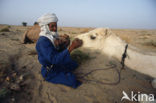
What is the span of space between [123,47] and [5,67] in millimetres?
2810

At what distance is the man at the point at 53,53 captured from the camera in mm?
2277

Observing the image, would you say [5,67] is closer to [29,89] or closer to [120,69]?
[29,89]

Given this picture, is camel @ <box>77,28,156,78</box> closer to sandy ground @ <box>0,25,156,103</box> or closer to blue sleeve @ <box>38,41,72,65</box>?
sandy ground @ <box>0,25,156,103</box>

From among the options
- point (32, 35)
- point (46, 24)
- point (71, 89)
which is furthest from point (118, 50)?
point (32, 35)

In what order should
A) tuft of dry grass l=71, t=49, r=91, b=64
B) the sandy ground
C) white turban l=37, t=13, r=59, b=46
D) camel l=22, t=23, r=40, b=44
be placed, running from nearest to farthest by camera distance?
the sandy ground
white turban l=37, t=13, r=59, b=46
tuft of dry grass l=71, t=49, r=91, b=64
camel l=22, t=23, r=40, b=44

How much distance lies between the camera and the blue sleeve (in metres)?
2.25

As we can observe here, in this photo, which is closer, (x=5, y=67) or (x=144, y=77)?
(x=144, y=77)

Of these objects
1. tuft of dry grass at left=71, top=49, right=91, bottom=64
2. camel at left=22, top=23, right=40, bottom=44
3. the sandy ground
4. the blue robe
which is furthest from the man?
camel at left=22, top=23, right=40, bottom=44

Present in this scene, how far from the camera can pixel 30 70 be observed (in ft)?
10.9

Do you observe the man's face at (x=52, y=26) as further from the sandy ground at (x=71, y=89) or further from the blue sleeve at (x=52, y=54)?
the sandy ground at (x=71, y=89)

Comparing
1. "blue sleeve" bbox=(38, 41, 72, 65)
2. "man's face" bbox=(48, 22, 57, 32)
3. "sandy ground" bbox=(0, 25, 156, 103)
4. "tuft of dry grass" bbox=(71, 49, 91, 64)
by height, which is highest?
"man's face" bbox=(48, 22, 57, 32)

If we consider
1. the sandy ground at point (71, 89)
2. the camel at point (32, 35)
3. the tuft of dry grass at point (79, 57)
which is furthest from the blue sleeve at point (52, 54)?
the camel at point (32, 35)

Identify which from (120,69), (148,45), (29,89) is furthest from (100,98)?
(148,45)

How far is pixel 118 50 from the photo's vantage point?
2.83m
